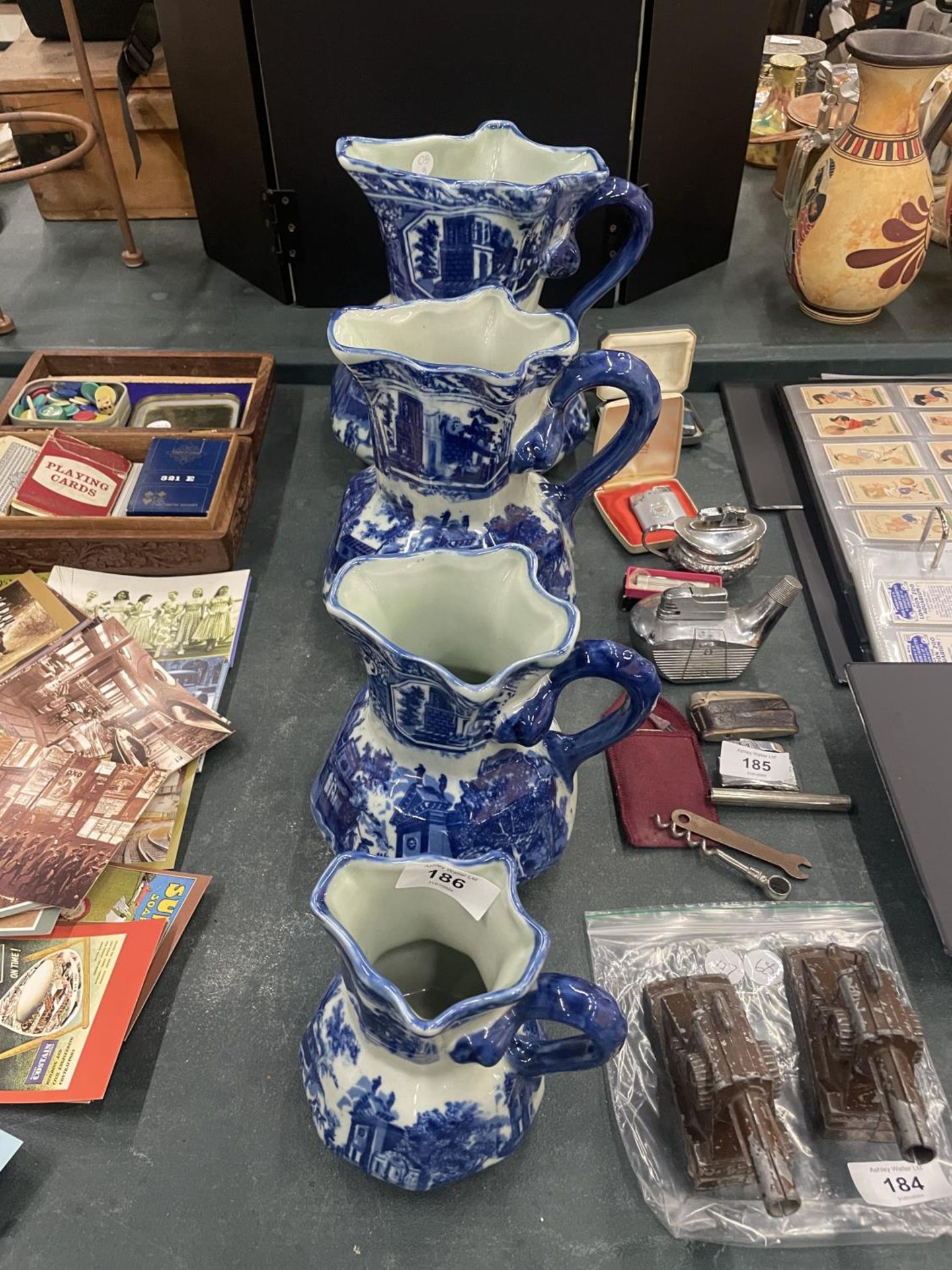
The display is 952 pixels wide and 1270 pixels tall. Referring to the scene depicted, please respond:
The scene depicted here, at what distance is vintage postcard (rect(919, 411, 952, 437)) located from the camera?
1536mm

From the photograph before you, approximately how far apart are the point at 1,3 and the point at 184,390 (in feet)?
5.91

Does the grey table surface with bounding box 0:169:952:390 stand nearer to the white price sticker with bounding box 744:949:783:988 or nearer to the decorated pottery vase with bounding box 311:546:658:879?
the decorated pottery vase with bounding box 311:546:658:879

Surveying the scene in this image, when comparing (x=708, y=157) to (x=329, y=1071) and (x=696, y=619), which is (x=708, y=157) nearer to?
(x=696, y=619)

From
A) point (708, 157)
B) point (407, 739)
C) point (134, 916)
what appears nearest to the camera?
point (407, 739)

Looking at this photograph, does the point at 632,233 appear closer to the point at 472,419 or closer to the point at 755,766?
the point at 472,419

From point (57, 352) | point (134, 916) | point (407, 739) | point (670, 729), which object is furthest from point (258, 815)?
→ point (57, 352)

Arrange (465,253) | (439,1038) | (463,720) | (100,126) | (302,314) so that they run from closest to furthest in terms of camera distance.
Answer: (439,1038) < (463,720) < (465,253) < (100,126) < (302,314)

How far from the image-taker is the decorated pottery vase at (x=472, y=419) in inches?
34.8

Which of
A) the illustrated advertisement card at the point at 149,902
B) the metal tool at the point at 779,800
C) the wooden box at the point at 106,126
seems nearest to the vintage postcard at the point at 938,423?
the metal tool at the point at 779,800

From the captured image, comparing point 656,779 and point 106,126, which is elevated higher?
point 106,126

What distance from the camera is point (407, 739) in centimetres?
80

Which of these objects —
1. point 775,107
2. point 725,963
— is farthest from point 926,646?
point 775,107

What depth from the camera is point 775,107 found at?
2.08 metres

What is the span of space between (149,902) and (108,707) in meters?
0.27
